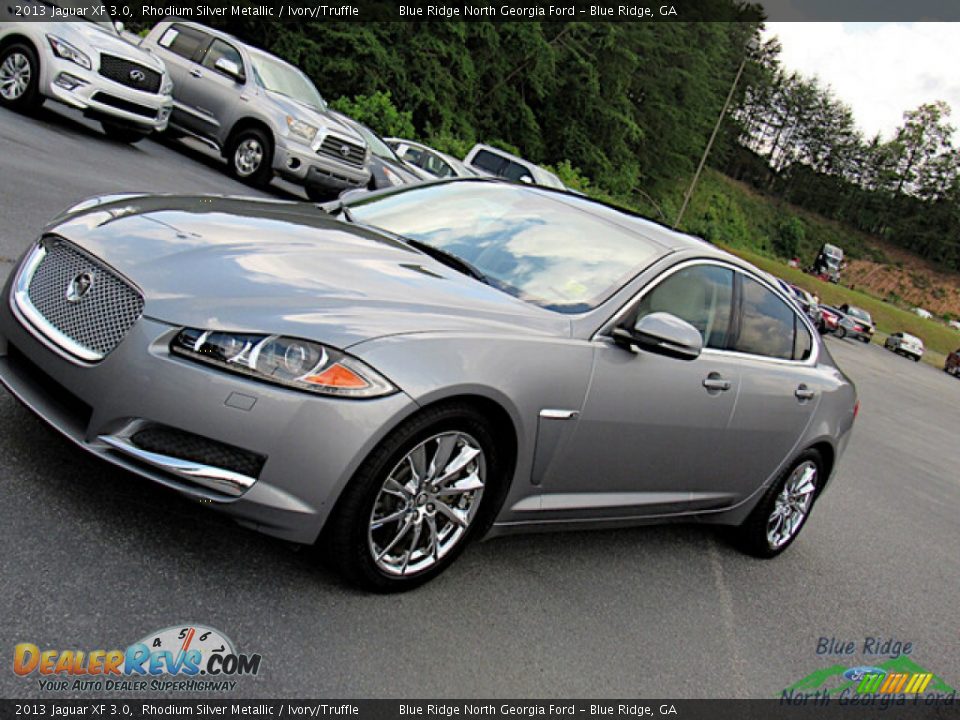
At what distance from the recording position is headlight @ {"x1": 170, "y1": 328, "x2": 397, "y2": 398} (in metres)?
3.03

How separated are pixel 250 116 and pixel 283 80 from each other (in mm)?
1257

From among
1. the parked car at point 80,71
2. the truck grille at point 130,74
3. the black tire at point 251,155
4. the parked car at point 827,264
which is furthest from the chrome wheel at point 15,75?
the parked car at point 827,264

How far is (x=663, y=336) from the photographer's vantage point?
383cm

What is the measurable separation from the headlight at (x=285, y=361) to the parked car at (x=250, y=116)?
36.9ft

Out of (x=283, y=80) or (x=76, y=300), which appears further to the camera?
(x=283, y=80)

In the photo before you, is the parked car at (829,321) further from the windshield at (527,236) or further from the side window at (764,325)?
the windshield at (527,236)

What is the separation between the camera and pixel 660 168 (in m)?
67.4

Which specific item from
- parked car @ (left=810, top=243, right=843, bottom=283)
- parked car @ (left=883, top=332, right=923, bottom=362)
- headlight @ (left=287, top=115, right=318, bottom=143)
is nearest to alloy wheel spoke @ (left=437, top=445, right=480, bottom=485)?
headlight @ (left=287, top=115, right=318, bottom=143)

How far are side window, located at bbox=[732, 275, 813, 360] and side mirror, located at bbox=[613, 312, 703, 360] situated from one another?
2.97 feet

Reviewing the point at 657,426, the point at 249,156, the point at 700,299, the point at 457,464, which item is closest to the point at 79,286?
the point at 457,464

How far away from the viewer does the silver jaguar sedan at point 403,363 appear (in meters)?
3.05

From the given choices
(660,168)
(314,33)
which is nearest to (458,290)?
(314,33)

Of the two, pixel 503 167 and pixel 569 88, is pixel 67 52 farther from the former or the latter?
pixel 569 88

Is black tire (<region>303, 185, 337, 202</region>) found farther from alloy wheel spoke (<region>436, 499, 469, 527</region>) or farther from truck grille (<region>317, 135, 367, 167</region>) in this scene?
alloy wheel spoke (<region>436, 499, 469, 527</region>)
